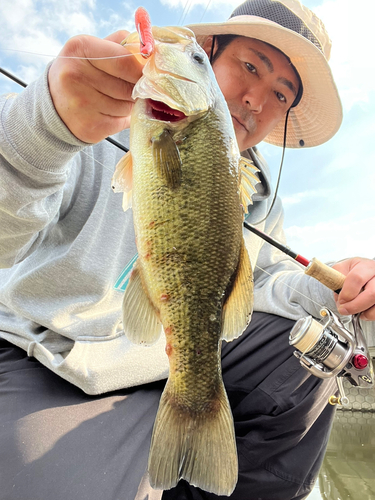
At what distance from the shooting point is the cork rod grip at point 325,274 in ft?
5.65

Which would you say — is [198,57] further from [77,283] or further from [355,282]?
[355,282]

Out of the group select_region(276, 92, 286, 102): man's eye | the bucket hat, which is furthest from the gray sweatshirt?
select_region(276, 92, 286, 102): man's eye

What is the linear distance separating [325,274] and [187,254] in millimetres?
1075

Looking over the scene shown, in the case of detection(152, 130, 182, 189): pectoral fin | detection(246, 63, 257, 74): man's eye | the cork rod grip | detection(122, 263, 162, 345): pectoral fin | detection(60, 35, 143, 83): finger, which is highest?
detection(60, 35, 143, 83): finger

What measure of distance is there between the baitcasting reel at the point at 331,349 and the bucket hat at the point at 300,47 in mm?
1422

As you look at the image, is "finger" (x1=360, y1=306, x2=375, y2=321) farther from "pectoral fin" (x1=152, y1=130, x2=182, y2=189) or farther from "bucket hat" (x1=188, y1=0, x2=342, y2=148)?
"bucket hat" (x1=188, y1=0, x2=342, y2=148)

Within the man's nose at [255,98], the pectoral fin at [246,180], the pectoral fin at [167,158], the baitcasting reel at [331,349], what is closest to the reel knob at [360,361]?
the baitcasting reel at [331,349]

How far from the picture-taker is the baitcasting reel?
157cm

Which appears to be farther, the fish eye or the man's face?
the man's face

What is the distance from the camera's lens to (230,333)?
968 mm

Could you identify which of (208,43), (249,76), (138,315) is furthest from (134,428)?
(208,43)

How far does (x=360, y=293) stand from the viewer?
161 centimetres

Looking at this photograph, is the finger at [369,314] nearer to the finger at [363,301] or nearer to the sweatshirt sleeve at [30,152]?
the finger at [363,301]

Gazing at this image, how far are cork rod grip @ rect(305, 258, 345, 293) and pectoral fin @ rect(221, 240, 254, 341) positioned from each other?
871mm
